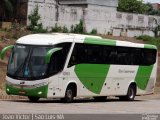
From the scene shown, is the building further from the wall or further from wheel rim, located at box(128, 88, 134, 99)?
wheel rim, located at box(128, 88, 134, 99)

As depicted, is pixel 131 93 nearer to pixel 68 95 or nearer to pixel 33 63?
pixel 68 95

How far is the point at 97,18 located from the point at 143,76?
3396 centimetres

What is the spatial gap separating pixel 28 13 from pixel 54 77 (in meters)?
33.3

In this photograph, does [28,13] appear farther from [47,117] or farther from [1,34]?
[47,117]

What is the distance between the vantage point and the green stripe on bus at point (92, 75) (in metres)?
27.6

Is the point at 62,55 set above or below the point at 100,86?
above

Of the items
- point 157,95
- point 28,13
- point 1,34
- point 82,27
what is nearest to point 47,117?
point 157,95

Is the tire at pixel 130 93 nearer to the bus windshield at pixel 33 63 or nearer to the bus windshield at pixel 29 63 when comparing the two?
the bus windshield at pixel 33 63

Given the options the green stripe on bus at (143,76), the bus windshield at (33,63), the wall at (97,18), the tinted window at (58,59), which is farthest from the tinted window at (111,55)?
the wall at (97,18)

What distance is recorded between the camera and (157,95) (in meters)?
40.7

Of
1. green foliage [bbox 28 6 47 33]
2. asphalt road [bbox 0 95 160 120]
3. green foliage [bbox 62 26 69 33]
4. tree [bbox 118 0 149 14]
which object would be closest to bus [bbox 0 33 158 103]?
asphalt road [bbox 0 95 160 120]

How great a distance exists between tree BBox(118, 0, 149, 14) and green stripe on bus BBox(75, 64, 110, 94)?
72.0 metres

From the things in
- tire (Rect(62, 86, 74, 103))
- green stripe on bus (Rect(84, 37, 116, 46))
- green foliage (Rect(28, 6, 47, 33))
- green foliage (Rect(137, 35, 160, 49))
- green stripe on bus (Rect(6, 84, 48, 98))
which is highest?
green stripe on bus (Rect(84, 37, 116, 46))

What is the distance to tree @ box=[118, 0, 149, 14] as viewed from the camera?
331 ft
